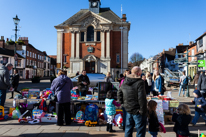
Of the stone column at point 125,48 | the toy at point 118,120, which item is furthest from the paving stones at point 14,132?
the stone column at point 125,48

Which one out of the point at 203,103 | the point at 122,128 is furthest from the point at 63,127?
the point at 203,103

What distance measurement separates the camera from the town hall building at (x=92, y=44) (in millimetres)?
31375

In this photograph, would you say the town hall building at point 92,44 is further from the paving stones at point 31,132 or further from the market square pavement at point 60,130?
the paving stones at point 31,132

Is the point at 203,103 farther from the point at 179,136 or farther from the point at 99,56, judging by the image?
the point at 99,56

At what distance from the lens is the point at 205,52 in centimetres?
2628

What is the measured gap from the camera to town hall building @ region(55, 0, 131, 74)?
103ft

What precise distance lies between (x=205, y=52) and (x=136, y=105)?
27.9 m

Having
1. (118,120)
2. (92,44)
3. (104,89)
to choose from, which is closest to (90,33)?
(92,44)

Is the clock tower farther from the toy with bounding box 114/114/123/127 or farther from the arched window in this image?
the toy with bounding box 114/114/123/127

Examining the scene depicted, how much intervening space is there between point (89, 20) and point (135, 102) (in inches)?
1188

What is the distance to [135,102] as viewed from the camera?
351 centimetres

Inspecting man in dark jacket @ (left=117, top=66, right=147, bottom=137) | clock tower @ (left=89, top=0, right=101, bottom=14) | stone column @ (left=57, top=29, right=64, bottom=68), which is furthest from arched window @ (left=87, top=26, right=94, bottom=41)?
man in dark jacket @ (left=117, top=66, right=147, bottom=137)

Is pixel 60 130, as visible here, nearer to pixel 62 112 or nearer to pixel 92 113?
pixel 62 112

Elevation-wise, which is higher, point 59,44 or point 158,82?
point 59,44
